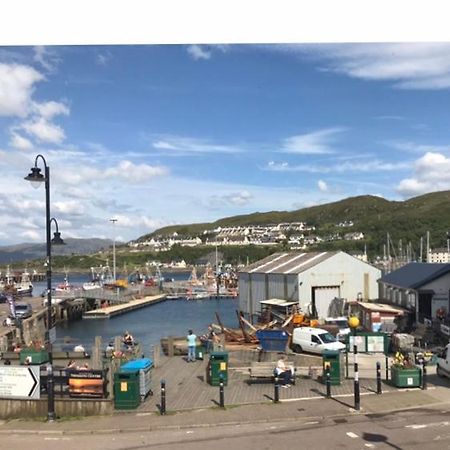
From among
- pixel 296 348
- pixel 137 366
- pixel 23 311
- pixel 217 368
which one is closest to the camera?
pixel 137 366

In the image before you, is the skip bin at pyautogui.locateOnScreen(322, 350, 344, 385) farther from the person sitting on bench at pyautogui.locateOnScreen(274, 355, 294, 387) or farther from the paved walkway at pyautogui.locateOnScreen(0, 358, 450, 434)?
the person sitting on bench at pyautogui.locateOnScreen(274, 355, 294, 387)

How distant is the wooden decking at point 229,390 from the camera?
62.0ft

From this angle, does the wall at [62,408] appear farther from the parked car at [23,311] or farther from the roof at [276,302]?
the parked car at [23,311]

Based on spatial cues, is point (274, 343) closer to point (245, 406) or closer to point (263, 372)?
point (263, 372)

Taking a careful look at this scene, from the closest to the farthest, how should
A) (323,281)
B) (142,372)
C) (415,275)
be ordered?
(142,372)
(415,275)
(323,281)

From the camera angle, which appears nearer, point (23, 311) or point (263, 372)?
point (263, 372)

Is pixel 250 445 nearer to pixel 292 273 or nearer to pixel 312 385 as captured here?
pixel 312 385

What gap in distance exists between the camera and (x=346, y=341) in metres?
29.0

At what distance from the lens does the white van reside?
2733 cm

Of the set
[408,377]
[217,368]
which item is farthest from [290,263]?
[408,377]

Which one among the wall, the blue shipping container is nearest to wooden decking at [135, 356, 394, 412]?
the blue shipping container

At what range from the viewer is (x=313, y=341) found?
91.4ft

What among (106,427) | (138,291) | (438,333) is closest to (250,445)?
(106,427)

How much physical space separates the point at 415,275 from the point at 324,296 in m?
7.83
